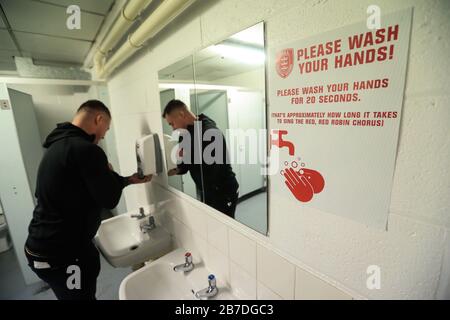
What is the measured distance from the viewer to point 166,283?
1.14 m

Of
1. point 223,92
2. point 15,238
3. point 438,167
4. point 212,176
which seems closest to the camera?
point 438,167

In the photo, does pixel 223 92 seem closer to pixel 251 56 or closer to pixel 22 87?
pixel 251 56

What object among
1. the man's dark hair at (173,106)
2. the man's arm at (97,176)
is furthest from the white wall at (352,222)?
the man's arm at (97,176)

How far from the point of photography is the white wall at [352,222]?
0.38m

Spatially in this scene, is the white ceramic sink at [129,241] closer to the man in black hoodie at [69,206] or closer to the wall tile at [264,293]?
the man in black hoodie at [69,206]

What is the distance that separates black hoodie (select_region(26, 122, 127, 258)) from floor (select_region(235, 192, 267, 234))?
0.77 meters

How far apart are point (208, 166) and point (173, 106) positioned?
43 cm

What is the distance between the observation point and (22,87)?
9.29 ft

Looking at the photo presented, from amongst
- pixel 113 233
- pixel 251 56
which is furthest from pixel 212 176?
pixel 113 233

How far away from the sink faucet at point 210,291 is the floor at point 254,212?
0.37 m

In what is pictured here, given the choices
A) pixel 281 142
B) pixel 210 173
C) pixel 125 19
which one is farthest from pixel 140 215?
pixel 281 142

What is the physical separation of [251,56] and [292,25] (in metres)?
0.17

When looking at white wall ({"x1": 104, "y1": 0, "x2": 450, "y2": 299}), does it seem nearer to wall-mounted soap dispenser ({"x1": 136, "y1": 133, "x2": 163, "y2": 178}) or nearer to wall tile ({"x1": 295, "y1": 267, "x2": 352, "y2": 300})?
wall tile ({"x1": 295, "y1": 267, "x2": 352, "y2": 300})
